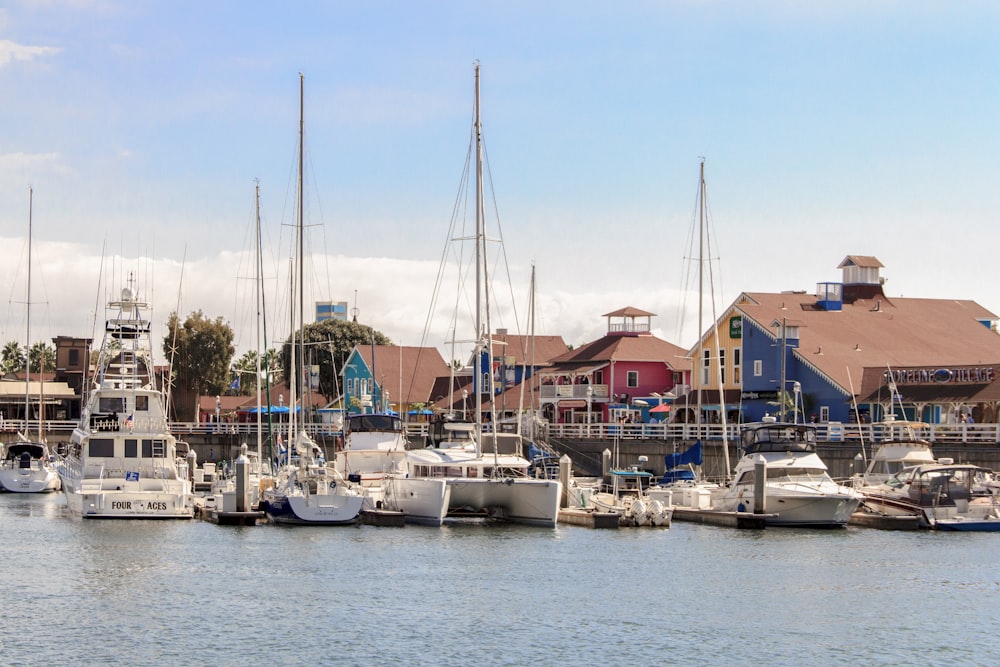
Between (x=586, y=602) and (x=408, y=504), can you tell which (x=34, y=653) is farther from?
(x=408, y=504)

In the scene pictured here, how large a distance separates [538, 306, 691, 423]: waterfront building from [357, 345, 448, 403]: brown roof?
57.8ft

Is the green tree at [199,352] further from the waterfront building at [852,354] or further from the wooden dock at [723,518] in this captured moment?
the wooden dock at [723,518]

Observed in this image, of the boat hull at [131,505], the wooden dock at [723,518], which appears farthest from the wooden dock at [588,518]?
the boat hull at [131,505]

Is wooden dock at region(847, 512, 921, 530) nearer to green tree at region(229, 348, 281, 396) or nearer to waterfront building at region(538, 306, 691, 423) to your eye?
waterfront building at region(538, 306, 691, 423)

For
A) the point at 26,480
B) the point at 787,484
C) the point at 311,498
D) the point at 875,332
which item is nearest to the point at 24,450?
the point at 26,480

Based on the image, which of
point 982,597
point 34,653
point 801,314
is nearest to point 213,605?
point 34,653

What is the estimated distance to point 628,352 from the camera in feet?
296

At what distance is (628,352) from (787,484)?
3860cm

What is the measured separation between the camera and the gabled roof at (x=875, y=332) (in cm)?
7519

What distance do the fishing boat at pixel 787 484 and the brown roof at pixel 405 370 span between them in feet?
182

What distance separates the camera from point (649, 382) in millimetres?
90688

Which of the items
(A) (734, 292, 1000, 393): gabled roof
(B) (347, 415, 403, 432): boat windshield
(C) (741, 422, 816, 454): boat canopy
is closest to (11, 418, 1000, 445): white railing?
(C) (741, 422, 816, 454): boat canopy

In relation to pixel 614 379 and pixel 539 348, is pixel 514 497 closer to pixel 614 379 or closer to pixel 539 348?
pixel 614 379

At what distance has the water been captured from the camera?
98.7ft
